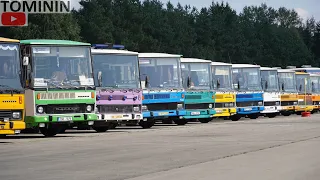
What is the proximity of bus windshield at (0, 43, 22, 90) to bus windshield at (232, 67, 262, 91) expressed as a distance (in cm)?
2047

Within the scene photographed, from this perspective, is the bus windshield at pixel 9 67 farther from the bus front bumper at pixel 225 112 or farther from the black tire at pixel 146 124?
the bus front bumper at pixel 225 112

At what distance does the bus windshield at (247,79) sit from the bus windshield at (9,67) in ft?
67.2

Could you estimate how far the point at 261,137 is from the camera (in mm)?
25953

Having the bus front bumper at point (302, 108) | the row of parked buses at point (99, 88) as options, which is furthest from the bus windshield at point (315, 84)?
the row of parked buses at point (99, 88)

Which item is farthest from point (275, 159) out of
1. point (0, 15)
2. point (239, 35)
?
point (239, 35)

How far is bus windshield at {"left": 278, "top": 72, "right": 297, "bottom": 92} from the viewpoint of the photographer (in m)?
52.3

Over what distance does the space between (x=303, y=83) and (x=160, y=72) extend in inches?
928

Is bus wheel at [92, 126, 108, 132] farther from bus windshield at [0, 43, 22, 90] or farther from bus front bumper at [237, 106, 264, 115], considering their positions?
bus front bumper at [237, 106, 264, 115]

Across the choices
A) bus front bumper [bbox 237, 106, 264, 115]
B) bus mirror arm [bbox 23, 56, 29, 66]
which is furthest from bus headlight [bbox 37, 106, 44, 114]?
bus front bumper [bbox 237, 106, 264, 115]

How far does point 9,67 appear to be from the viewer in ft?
84.1

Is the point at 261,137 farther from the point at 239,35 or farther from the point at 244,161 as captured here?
the point at 239,35

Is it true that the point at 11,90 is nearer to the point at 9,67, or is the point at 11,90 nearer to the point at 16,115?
→ the point at 16,115

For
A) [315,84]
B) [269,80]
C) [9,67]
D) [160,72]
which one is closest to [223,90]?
[160,72]

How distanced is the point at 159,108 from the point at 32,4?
36065 millimetres
